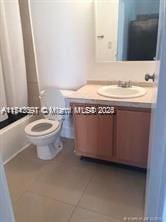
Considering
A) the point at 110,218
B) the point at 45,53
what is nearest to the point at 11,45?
the point at 45,53

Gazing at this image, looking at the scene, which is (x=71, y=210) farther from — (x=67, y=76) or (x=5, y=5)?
(x=5, y=5)

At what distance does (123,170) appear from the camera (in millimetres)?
2145

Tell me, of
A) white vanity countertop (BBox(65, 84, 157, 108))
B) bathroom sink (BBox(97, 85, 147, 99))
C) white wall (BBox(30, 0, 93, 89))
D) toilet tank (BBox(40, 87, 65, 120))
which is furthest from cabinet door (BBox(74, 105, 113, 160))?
white wall (BBox(30, 0, 93, 89))

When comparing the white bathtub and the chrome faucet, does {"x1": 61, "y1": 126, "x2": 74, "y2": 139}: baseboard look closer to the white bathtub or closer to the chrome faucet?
the white bathtub

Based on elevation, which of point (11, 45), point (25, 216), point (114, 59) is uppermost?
point (11, 45)

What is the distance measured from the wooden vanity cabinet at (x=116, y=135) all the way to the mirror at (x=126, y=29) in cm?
67

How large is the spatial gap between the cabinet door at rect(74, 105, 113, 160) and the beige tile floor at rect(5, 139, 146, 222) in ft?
0.61

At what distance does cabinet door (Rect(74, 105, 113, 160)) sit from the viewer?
2.02m

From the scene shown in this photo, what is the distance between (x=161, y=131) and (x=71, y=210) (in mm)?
1231

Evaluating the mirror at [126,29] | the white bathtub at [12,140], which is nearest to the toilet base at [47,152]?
the white bathtub at [12,140]

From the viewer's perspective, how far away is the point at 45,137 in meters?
2.19

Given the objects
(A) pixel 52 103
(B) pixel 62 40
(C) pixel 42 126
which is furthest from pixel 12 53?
(C) pixel 42 126

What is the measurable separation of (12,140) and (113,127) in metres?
1.25

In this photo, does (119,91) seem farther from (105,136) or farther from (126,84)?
(105,136)
